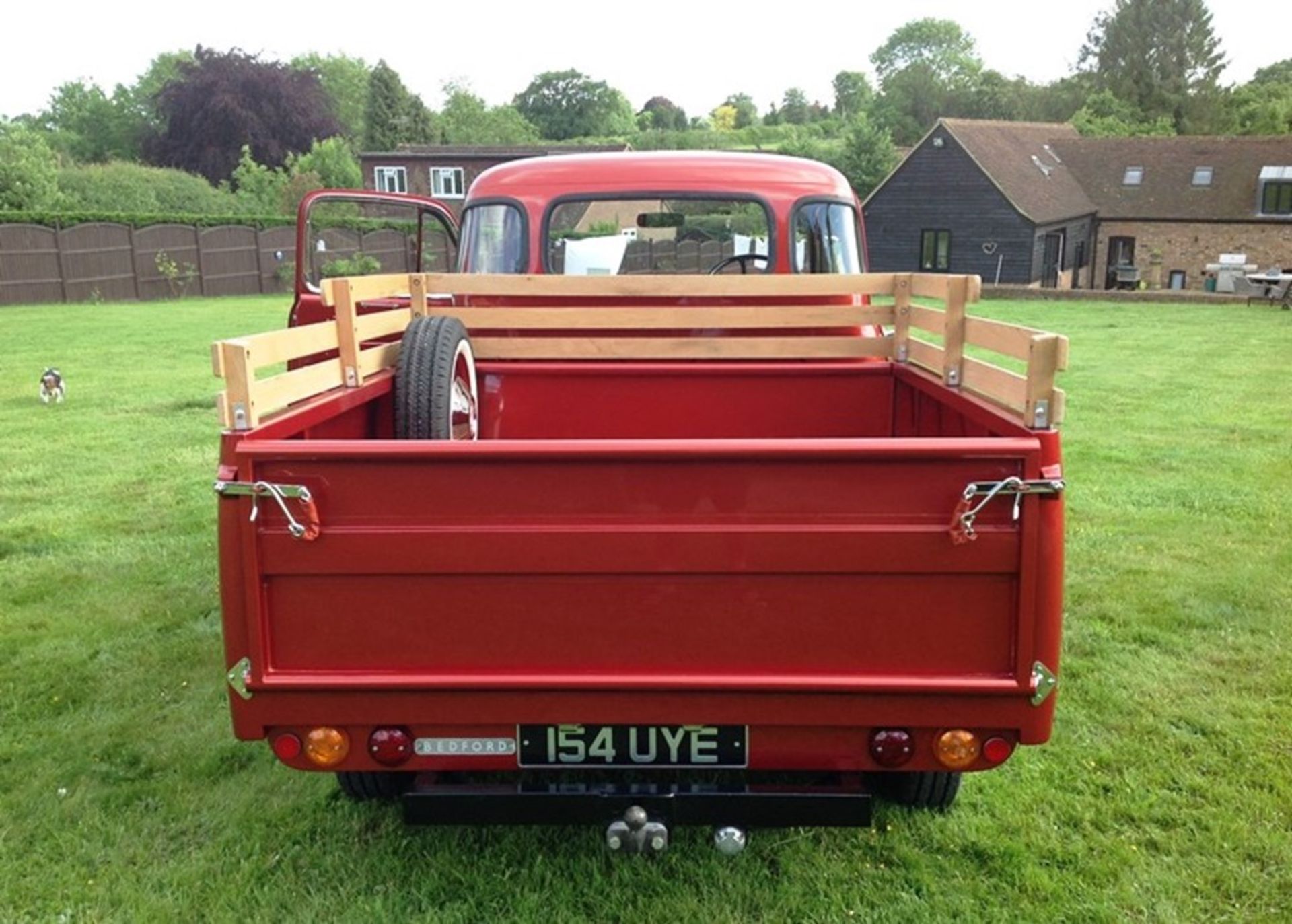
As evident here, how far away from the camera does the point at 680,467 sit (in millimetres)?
2348

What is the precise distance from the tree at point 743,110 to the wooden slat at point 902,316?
10853cm

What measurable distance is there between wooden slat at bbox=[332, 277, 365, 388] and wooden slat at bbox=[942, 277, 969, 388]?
6.71 feet

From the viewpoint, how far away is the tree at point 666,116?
10062 centimetres

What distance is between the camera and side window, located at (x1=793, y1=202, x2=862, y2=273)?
5727 mm

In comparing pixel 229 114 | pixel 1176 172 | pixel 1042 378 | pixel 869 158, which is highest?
pixel 229 114

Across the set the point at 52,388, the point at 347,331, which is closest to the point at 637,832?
the point at 347,331

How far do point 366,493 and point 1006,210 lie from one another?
37.8 meters

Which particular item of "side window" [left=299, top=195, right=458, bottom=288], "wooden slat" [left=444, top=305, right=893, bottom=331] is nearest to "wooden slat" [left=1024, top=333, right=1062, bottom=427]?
A: "wooden slat" [left=444, top=305, right=893, bottom=331]

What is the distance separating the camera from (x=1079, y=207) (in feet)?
130

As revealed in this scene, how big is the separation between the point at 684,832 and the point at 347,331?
1.97 metres

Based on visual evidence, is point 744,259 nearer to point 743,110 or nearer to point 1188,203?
point 1188,203

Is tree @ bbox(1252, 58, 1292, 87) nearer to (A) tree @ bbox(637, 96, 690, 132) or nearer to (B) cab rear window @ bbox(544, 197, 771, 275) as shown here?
(A) tree @ bbox(637, 96, 690, 132)

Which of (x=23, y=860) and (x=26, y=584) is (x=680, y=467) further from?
(x=26, y=584)

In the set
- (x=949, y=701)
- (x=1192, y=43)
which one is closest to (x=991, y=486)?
(x=949, y=701)
